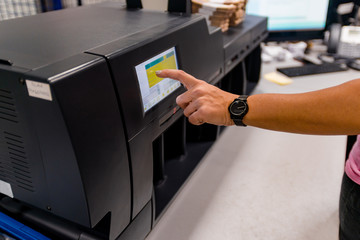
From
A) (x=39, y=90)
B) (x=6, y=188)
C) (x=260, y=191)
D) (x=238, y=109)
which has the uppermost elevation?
(x=39, y=90)

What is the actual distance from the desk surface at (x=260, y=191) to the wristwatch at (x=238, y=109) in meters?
0.31

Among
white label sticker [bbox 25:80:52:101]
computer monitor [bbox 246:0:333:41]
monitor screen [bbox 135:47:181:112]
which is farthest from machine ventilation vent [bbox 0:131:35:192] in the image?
computer monitor [bbox 246:0:333:41]

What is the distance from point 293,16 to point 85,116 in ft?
5.40

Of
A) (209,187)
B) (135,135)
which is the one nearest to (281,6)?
(209,187)

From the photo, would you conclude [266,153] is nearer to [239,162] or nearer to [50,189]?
[239,162]

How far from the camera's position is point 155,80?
2.15 ft

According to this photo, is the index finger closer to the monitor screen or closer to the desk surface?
the monitor screen

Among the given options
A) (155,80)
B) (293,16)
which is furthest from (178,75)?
(293,16)

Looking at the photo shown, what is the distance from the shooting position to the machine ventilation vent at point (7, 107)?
1.63ft

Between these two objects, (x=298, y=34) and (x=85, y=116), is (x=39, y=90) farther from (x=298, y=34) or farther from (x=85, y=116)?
(x=298, y=34)

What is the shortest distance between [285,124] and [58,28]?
1.69ft

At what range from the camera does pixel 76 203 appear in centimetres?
52

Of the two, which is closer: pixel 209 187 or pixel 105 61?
pixel 105 61

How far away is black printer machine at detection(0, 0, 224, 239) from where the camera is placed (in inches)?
18.6
